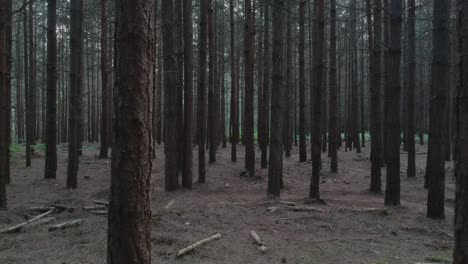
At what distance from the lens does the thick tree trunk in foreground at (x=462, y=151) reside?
6.78 feet

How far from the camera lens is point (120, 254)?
281 cm

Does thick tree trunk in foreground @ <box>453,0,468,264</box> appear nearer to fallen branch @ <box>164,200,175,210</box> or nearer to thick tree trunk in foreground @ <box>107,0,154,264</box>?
thick tree trunk in foreground @ <box>107,0,154,264</box>

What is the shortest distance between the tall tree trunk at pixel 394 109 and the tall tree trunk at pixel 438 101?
85 centimetres

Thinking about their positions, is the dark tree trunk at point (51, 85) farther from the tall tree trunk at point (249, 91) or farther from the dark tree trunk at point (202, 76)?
the tall tree trunk at point (249, 91)

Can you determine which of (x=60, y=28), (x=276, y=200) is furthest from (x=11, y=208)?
(x=60, y=28)

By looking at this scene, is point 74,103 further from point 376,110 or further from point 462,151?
point 462,151

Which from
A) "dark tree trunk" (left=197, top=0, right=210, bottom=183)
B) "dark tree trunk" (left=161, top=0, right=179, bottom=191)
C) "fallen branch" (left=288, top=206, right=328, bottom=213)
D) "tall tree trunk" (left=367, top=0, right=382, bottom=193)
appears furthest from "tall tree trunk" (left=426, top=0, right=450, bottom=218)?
"dark tree trunk" (left=197, top=0, right=210, bottom=183)

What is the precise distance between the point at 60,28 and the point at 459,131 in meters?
28.1

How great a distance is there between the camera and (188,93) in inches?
382

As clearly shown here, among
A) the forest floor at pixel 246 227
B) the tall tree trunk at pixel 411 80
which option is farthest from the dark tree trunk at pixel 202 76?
the tall tree trunk at pixel 411 80

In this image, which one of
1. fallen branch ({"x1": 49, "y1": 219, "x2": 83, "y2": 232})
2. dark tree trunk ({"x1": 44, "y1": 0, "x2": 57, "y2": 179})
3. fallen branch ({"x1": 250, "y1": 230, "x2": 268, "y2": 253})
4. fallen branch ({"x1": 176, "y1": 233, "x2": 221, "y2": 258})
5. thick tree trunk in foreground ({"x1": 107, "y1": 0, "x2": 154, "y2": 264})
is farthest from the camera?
dark tree trunk ({"x1": 44, "y1": 0, "x2": 57, "y2": 179})

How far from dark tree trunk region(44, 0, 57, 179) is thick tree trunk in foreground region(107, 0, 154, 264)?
8834mm

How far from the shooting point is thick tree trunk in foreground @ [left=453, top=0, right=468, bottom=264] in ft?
6.78

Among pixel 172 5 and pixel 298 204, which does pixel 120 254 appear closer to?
pixel 298 204
